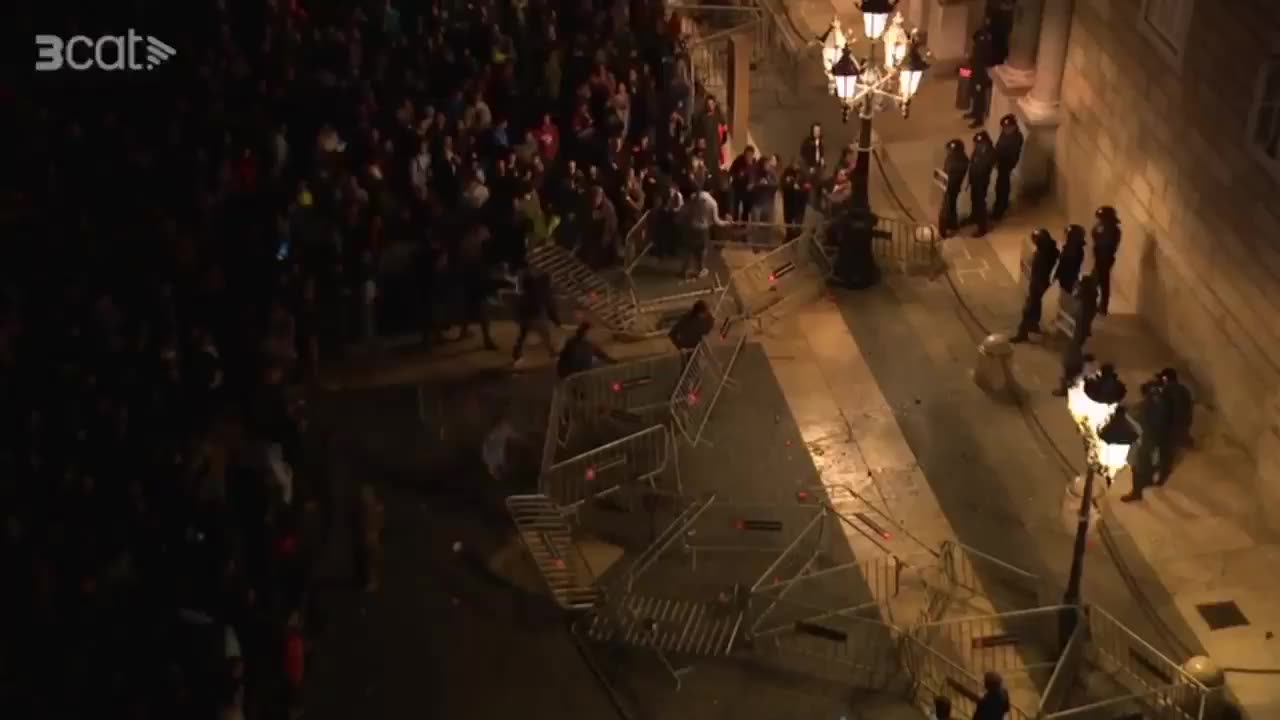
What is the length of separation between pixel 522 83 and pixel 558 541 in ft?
30.2

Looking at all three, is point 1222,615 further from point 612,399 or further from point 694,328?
point 612,399

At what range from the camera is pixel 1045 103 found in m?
25.8

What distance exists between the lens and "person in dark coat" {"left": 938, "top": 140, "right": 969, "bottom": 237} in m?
24.6

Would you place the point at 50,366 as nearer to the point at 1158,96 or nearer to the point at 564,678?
the point at 564,678

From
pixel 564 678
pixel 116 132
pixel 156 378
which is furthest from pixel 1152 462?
pixel 116 132

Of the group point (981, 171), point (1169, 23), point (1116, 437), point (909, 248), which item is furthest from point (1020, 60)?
point (1116, 437)

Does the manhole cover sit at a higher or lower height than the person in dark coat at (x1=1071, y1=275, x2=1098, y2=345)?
lower

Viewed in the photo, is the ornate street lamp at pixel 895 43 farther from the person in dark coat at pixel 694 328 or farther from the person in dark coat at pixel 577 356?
the person in dark coat at pixel 577 356

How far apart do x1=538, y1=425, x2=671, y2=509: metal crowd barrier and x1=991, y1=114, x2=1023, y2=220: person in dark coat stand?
7526 millimetres

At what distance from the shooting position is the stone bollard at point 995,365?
21656mm

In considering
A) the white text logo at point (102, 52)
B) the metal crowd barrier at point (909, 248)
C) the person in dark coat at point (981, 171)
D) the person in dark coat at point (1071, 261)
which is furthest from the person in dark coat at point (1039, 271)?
the white text logo at point (102, 52)

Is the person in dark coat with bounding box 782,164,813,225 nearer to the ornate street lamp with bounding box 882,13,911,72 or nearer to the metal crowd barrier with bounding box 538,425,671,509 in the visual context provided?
the ornate street lamp with bounding box 882,13,911,72

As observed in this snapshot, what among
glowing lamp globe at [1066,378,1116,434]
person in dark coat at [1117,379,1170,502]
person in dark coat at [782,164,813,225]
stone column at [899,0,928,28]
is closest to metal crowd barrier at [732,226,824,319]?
person in dark coat at [782,164,813,225]

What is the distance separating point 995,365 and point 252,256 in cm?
884
